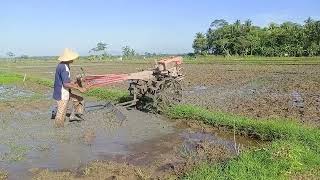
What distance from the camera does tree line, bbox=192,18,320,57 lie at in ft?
171

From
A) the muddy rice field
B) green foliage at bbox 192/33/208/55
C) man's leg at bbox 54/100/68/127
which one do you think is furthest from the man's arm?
green foliage at bbox 192/33/208/55

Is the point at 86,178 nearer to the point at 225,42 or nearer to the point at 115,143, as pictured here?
the point at 115,143

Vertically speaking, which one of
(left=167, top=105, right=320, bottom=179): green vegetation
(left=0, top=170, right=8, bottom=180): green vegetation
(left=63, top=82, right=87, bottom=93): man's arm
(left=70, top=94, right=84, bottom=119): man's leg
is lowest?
(left=0, top=170, right=8, bottom=180): green vegetation

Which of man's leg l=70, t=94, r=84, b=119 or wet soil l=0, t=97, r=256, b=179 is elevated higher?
man's leg l=70, t=94, r=84, b=119

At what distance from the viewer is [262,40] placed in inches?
2355

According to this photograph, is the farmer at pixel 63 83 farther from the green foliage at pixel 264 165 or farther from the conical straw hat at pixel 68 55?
the green foliage at pixel 264 165

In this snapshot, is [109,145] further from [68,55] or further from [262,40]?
[262,40]

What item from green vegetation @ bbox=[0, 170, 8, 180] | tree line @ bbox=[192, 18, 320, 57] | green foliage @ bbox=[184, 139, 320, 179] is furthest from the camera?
tree line @ bbox=[192, 18, 320, 57]

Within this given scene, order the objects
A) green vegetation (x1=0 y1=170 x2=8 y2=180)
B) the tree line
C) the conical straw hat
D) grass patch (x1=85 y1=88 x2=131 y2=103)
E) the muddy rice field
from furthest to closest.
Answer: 1. the tree line
2. grass patch (x1=85 y1=88 x2=131 y2=103)
3. the conical straw hat
4. the muddy rice field
5. green vegetation (x1=0 y1=170 x2=8 y2=180)

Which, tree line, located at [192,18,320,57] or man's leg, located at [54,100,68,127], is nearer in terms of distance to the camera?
man's leg, located at [54,100,68,127]

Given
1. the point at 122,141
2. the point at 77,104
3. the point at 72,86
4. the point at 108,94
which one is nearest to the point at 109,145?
the point at 122,141

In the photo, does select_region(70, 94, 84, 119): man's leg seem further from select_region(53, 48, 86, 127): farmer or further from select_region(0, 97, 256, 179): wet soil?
select_region(0, 97, 256, 179): wet soil

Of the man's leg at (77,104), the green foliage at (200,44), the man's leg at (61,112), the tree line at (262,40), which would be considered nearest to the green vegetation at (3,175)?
the man's leg at (61,112)

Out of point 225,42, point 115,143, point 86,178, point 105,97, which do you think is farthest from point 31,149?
point 225,42
